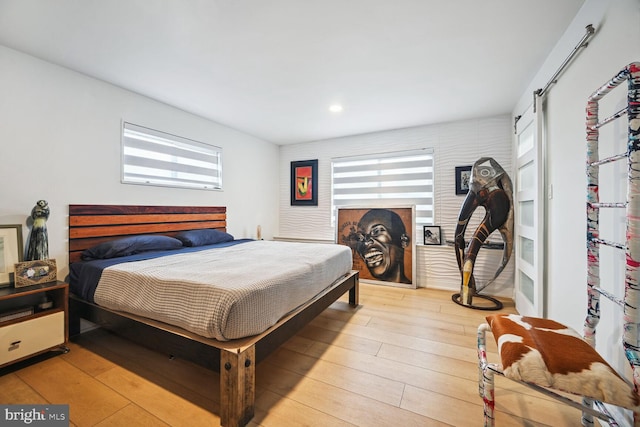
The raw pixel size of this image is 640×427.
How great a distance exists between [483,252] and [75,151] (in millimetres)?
4740

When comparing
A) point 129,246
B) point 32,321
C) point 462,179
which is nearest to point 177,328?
point 32,321

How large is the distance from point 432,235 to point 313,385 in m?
2.83

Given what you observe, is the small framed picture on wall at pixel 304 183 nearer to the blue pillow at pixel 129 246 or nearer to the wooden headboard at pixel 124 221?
the wooden headboard at pixel 124 221

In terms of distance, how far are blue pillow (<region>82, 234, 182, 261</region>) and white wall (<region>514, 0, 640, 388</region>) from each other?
11.3 feet

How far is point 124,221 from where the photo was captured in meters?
2.67

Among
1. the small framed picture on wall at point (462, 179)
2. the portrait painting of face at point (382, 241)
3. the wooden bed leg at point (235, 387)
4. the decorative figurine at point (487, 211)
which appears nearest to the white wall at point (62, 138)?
the wooden bed leg at point (235, 387)

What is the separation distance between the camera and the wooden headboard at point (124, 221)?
2354 millimetres

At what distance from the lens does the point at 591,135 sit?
1.24 m

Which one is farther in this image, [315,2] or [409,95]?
[409,95]

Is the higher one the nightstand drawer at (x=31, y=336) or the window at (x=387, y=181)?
the window at (x=387, y=181)

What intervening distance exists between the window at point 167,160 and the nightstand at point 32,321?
123 cm

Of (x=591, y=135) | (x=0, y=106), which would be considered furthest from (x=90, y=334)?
(x=591, y=135)

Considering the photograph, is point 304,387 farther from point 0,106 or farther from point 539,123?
point 0,106

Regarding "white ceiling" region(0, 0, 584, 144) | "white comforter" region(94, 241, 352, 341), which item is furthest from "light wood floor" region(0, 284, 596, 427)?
"white ceiling" region(0, 0, 584, 144)
